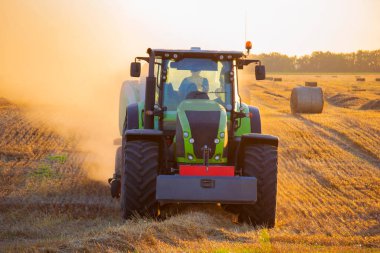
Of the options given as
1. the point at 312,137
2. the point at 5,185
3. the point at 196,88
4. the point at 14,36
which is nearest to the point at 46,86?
the point at 14,36

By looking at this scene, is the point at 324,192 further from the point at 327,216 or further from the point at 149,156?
the point at 149,156

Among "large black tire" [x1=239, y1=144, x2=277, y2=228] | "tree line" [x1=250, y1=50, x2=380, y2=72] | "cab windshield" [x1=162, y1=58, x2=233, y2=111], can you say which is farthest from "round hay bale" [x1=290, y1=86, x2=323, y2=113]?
"tree line" [x1=250, y1=50, x2=380, y2=72]

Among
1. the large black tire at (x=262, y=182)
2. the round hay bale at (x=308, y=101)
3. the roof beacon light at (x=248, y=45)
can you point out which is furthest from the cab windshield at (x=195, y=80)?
the round hay bale at (x=308, y=101)

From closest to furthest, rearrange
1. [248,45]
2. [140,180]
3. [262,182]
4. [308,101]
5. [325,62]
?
[140,180], [262,182], [248,45], [308,101], [325,62]

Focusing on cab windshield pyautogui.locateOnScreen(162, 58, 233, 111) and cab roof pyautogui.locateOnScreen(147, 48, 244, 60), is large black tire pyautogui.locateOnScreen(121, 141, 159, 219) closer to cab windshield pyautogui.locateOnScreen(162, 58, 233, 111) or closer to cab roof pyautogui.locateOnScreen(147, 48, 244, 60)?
cab windshield pyautogui.locateOnScreen(162, 58, 233, 111)

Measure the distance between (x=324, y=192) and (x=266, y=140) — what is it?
363cm

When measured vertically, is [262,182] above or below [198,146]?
below

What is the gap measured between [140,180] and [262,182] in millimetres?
1489

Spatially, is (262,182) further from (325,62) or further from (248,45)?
(325,62)

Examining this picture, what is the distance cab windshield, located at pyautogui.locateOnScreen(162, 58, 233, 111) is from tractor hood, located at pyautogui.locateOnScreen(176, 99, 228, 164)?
678 millimetres

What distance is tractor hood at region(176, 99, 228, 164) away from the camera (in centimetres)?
998

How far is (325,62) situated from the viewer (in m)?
93.2

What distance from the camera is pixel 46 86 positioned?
1195 inches

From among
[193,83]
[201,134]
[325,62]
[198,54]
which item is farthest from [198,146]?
[325,62]
